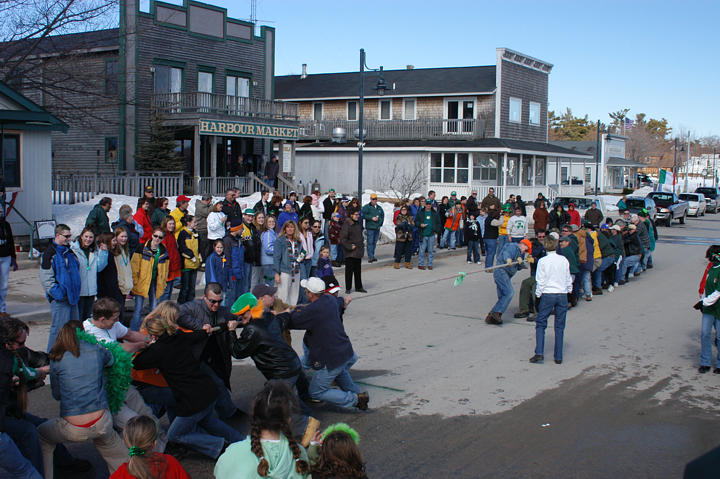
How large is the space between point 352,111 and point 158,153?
1813 cm

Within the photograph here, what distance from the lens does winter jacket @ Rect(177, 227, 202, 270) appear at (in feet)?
38.7

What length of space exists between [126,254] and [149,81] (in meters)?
20.5

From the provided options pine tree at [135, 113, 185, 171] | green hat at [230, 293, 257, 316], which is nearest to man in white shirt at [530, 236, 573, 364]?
green hat at [230, 293, 257, 316]

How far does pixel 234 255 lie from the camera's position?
38.4 ft

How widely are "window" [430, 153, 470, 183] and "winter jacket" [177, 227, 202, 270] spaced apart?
28.9 meters

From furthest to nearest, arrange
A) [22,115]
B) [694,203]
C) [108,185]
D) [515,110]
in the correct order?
1. [694,203]
2. [515,110]
3. [108,185]
4. [22,115]

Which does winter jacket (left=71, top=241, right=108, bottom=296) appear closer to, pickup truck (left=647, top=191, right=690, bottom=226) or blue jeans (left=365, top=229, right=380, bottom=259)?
blue jeans (left=365, top=229, right=380, bottom=259)

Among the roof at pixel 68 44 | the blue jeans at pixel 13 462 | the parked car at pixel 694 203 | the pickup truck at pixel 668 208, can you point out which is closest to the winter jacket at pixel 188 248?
the blue jeans at pixel 13 462

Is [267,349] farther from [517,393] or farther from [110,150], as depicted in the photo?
[110,150]

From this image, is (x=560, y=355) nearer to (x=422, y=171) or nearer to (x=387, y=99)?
(x=422, y=171)

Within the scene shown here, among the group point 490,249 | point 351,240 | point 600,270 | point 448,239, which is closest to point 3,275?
point 351,240

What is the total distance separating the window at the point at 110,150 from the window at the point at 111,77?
2452 mm

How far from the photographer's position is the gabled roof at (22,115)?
1636 cm

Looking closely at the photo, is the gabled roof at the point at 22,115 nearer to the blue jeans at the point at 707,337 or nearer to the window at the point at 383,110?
the blue jeans at the point at 707,337
